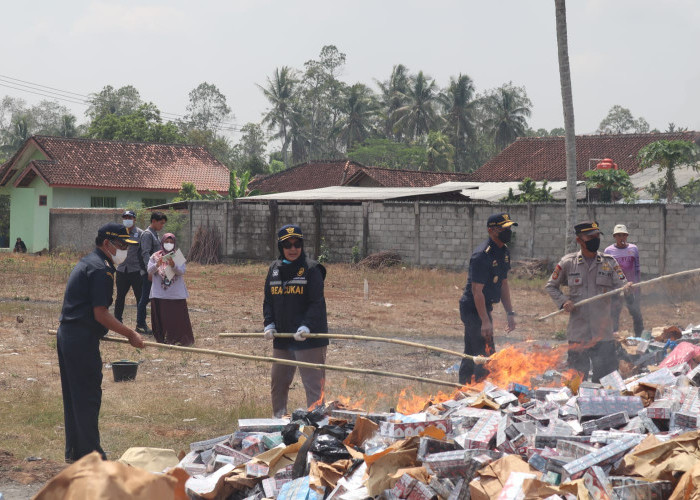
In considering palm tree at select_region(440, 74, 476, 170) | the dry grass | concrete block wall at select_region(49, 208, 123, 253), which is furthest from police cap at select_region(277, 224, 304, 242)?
palm tree at select_region(440, 74, 476, 170)

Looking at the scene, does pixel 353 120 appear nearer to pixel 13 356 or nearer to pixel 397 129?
pixel 397 129

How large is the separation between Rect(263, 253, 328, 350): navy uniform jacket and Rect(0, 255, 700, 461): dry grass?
106 centimetres

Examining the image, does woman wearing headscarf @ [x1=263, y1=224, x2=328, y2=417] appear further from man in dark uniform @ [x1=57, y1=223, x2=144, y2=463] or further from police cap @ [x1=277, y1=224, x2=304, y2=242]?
man in dark uniform @ [x1=57, y1=223, x2=144, y2=463]

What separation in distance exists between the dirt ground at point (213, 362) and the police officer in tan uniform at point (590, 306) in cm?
49

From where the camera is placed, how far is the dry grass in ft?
23.7

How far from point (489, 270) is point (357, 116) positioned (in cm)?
5759

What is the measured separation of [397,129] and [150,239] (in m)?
51.3

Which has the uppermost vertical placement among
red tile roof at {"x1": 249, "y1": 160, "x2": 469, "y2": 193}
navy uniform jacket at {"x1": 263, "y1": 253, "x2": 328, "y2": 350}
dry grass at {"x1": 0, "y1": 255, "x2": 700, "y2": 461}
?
red tile roof at {"x1": 249, "y1": 160, "x2": 469, "y2": 193}

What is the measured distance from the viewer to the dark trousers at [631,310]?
7792 millimetres

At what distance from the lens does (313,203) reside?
25125 mm

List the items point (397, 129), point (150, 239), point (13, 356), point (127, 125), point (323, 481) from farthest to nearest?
1. point (397, 129)
2. point (127, 125)
3. point (150, 239)
4. point (13, 356)
5. point (323, 481)

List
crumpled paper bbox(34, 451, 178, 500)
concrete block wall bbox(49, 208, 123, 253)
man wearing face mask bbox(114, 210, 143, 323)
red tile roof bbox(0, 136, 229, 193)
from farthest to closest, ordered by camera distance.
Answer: red tile roof bbox(0, 136, 229, 193), concrete block wall bbox(49, 208, 123, 253), man wearing face mask bbox(114, 210, 143, 323), crumpled paper bbox(34, 451, 178, 500)

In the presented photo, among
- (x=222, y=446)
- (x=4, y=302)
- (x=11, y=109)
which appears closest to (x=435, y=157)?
(x=4, y=302)

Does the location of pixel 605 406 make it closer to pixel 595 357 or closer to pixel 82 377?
pixel 595 357
